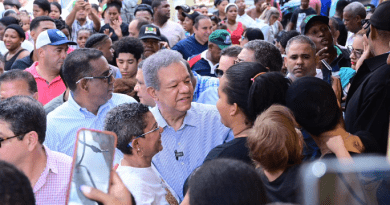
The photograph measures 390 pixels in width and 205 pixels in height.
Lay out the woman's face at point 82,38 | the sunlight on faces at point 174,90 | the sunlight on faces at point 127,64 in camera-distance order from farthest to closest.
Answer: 1. the woman's face at point 82,38
2. the sunlight on faces at point 127,64
3. the sunlight on faces at point 174,90

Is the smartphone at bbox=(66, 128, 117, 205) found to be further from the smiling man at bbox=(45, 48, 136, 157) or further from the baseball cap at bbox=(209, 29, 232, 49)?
the baseball cap at bbox=(209, 29, 232, 49)

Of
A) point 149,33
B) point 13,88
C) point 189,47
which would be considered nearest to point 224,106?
point 13,88

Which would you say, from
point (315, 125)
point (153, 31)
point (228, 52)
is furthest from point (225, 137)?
point (153, 31)

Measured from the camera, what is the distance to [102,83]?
11.8ft

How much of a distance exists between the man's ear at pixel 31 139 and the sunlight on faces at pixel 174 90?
91 cm

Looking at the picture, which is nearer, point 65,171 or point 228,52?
point 65,171

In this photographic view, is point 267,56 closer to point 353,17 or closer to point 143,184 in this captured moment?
point 143,184

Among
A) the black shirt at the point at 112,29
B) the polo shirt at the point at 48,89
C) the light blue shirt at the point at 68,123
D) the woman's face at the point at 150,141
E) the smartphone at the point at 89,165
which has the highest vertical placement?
the smartphone at the point at 89,165

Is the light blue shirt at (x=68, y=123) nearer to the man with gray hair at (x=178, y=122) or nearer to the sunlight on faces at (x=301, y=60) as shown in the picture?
the man with gray hair at (x=178, y=122)

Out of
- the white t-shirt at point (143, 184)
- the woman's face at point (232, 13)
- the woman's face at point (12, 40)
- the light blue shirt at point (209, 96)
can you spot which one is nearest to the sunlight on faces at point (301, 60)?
the light blue shirt at point (209, 96)

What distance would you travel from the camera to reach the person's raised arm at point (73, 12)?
25.5ft

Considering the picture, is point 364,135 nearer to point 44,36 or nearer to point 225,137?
point 225,137

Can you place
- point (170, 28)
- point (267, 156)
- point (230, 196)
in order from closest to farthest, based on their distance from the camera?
point (230, 196), point (267, 156), point (170, 28)

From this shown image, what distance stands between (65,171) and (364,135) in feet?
5.44
